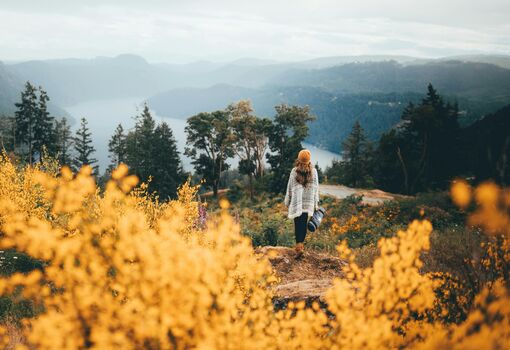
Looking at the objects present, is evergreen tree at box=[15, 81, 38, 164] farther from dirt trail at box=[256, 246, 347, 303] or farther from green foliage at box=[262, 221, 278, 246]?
dirt trail at box=[256, 246, 347, 303]

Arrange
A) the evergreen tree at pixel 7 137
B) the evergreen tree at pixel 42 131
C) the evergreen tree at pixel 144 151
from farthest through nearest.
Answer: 1. the evergreen tree at pixel 7 137
2. the evergreen tree at pixel 42 131
3. the evergreen tree at pixel 144 151

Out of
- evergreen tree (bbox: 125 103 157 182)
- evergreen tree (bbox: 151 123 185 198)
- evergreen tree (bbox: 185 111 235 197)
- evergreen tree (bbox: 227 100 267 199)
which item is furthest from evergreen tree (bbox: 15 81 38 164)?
evergreen tree (bbox: 227 100 267 199)

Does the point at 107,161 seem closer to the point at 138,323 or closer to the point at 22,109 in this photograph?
the point at 22,109

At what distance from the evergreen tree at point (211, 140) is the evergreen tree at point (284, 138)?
15.8 ft

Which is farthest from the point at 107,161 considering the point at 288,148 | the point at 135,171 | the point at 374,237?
the point at 374,237

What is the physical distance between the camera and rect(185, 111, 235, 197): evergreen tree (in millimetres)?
36000

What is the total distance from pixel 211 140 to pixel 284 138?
8.25m

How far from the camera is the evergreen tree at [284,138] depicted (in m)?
34.6

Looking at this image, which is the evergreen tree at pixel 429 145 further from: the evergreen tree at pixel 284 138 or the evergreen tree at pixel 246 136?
the evergreen tree at pixel 246 136

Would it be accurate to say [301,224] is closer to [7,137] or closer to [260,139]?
[260,139]

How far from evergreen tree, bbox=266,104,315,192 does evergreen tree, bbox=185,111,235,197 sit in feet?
15.8

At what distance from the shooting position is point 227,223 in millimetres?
3623

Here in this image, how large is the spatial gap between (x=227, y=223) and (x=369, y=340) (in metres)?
1.75

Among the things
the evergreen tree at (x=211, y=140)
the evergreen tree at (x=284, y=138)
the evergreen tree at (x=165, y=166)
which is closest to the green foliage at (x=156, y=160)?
the evergreen tree at (x=165, y=166)
